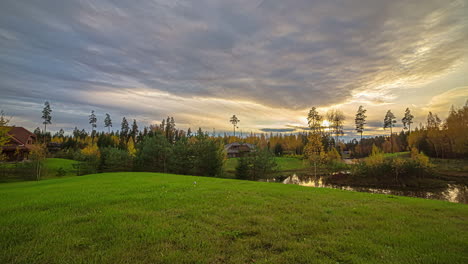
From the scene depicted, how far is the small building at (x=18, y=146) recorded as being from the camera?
45125 mm

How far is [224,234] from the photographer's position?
635 centimetres

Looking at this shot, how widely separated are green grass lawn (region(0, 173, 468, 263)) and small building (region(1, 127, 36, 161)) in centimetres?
5395

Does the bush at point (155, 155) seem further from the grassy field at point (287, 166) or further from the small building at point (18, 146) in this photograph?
the small building at point (18, 146)

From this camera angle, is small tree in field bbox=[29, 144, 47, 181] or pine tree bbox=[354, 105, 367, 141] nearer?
small tree in field bbox=[29, 144, 47, 181]

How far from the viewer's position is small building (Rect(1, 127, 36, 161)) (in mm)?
45125

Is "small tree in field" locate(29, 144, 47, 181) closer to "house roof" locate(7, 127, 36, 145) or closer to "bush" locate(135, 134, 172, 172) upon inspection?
"bush" locate(135, 134, 172, 172)

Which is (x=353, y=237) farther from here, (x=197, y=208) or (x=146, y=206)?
(x=146, y=206)

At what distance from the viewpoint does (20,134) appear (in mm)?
51406

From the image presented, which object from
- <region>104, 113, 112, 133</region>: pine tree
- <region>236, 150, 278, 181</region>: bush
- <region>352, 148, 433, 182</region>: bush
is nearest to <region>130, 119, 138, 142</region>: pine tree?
<region>104, 113, 112, 133</region>: pine tree

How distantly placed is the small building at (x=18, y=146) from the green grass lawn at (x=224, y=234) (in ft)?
177

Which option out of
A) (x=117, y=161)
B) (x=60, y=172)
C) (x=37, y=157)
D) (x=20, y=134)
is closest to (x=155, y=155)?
(x=117, y=161)

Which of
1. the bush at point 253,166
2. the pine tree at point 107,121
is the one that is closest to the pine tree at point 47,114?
the pine tree at point 107,121

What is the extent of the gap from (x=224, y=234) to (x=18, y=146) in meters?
62.5

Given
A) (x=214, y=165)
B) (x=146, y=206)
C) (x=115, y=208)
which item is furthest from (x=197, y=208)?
(x=214, y=165)
